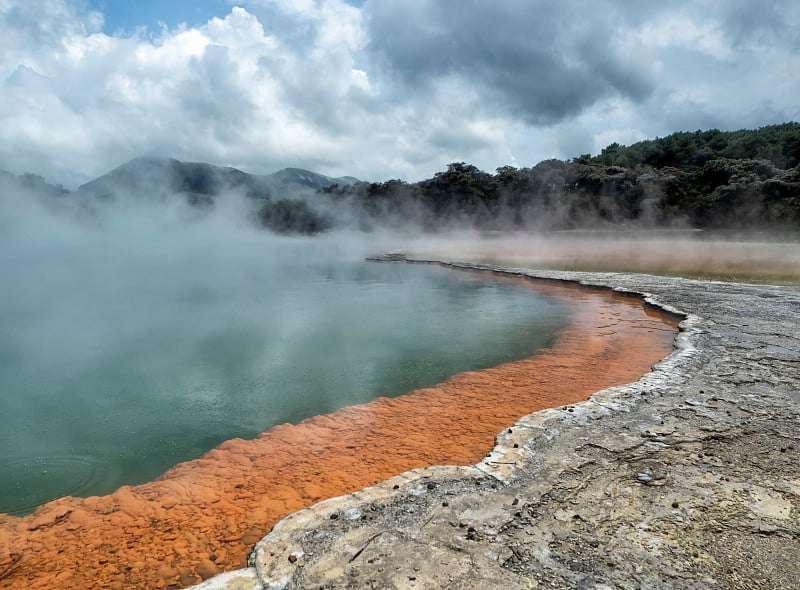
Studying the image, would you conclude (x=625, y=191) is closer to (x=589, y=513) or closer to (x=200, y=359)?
(x=200, y=359)

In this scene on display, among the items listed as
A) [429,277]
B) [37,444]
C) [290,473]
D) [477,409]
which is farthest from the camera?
[429,277]

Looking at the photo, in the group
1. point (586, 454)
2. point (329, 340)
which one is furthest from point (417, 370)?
point (586, 454)

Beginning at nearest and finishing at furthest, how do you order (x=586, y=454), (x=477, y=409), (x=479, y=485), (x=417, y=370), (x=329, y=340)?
(x=479, y=485)
(x=586, y=454)
(x=477, y=409)
(x=417, y=370)
(x=329, y=340)

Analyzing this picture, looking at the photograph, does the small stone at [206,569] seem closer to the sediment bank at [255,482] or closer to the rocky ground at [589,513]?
the sediment bank at [255,482]

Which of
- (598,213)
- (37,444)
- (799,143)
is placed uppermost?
(799,143)

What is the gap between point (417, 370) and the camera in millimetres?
7152

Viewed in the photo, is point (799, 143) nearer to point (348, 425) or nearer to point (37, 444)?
point (348, 425)

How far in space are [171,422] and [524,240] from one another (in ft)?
124

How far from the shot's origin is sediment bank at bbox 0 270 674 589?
296 centimetres

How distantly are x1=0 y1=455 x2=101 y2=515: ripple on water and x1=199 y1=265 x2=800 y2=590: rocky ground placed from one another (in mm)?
2592

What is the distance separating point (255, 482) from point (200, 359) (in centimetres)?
461

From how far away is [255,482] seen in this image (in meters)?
3.92

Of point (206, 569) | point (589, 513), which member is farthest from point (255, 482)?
point (589, 513)

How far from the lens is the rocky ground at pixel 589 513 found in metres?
2.23
